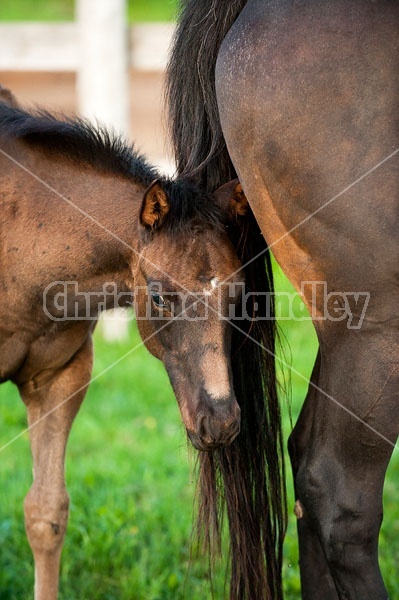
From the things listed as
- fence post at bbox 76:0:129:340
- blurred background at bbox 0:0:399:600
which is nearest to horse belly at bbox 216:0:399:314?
blurred background at bbox 0:0:399:600

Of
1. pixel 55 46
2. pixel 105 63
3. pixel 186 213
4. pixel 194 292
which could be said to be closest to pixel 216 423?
pixel 194 292

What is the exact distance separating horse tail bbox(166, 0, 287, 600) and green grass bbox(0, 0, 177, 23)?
12849 millimetres

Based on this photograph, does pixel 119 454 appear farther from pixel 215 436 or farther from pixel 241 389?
pixel 215 436

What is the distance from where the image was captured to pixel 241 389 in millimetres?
3475

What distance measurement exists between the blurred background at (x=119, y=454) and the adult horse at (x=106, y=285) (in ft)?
0.99

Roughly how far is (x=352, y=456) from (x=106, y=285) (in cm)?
105

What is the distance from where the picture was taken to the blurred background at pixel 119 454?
399 cm

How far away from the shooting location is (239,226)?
3.28 m

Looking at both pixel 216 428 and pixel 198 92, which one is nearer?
pixel 216 428

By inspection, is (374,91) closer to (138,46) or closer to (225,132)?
(225,132)

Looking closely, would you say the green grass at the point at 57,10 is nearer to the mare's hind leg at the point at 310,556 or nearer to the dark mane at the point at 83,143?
the dark mane at the point at 83,143

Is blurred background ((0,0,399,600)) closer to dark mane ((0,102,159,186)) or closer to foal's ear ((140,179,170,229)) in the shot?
dark mane ((0,102,159,186))

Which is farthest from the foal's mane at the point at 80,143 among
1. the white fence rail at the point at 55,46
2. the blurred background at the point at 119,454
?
the white fence rail at the point at 55,46

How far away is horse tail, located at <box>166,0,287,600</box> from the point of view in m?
3.25
